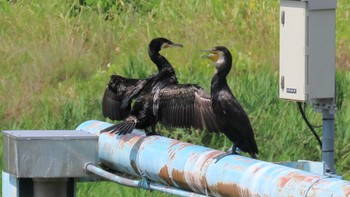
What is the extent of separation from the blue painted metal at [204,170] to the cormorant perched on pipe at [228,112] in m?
0.83

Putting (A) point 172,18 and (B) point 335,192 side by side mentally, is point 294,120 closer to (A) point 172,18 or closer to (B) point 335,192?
(A) point 172,18

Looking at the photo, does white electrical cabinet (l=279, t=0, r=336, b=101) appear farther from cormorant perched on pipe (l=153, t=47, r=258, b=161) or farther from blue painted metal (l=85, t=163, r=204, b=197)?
blue painted metal (l=85, t=163, r=204, b=197)

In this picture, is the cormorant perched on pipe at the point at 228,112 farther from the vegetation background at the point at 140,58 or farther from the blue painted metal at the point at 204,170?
the vegetation background at the point at 140,58

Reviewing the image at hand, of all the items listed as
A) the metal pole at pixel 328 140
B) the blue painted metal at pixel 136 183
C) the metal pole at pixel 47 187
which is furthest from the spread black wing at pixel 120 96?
the blue painted metal at pixel 136 183

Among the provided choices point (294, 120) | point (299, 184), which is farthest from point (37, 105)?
point (299, 184)

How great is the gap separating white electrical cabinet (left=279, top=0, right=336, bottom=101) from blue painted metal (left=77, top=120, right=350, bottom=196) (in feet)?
3.56

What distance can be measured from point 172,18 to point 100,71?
135 centimetres

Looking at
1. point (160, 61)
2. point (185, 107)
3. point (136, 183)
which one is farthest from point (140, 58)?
point (136, 183)

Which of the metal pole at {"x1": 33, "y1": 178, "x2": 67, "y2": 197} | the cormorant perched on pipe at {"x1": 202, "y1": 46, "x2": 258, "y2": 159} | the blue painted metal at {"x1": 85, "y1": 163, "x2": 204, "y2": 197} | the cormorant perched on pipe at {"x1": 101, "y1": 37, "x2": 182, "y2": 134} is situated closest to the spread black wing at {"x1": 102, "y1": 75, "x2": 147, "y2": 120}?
the cormorant perched on pipe at {"x1": 101, "y1": 37, "x2": 182, "y2": 134}

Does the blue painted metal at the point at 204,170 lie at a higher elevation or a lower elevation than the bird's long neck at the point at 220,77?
lower

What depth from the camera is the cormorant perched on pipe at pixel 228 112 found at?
5.07 m

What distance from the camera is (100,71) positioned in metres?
10.0

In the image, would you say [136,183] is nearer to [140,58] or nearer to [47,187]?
[47,187]

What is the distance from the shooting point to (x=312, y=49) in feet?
16.8
